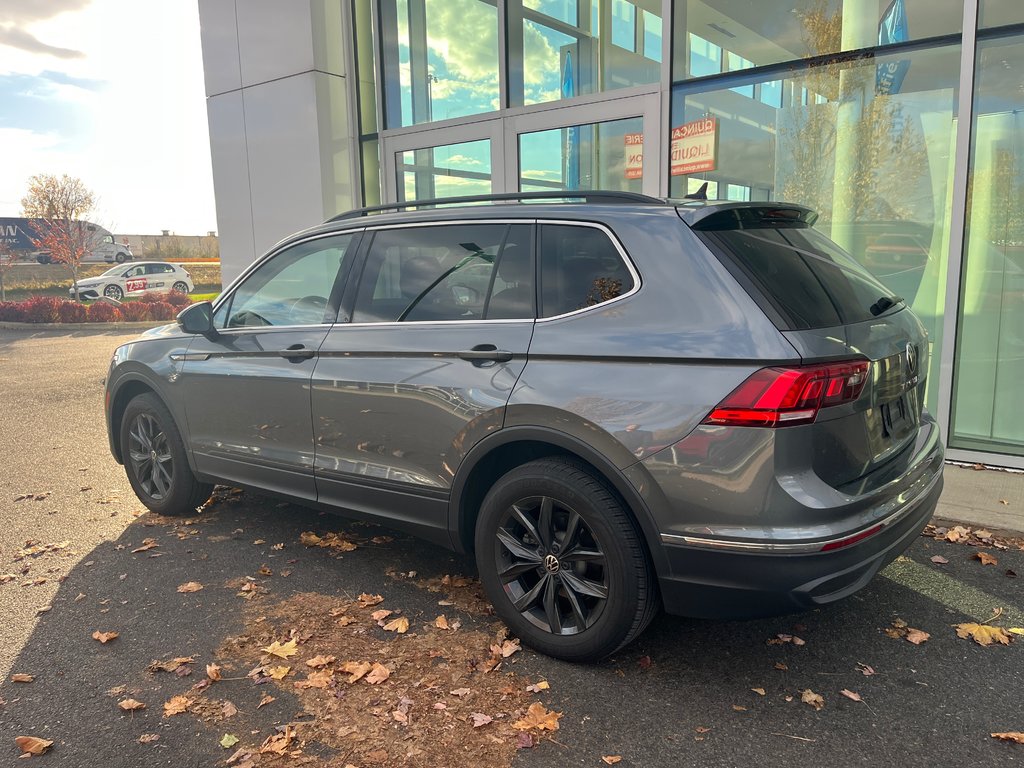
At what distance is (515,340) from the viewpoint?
315 centimetres

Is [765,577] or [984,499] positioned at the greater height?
[765,577]

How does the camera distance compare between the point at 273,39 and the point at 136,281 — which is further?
the point at 136,281

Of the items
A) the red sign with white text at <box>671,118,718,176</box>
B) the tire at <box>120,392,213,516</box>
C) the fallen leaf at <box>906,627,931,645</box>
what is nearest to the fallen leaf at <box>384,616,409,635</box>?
the tire at <box>120,392,213,516</box>

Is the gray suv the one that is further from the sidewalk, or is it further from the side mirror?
the sidewalk

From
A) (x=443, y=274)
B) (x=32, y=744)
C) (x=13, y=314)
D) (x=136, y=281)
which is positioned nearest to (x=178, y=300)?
(x=13, y=314)

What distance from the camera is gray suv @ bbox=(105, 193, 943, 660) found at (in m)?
2.60

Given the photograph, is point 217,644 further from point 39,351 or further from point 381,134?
point 39,351

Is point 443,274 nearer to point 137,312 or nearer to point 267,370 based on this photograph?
point 267,370

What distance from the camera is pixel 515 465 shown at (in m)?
3.31

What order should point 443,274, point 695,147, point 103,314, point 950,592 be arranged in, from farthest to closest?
point 103,314 < point 695,147 < point 950,592 < point 443,274

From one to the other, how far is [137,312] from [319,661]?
815 inches

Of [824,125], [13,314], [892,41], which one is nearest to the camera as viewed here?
[892,41]

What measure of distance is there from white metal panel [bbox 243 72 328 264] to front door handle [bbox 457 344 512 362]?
6.91m

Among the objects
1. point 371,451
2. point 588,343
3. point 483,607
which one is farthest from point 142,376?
point 588,343
